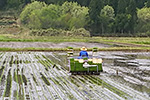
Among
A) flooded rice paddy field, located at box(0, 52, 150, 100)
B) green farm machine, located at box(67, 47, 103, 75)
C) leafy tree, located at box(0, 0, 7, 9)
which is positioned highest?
leafy tree, located at box(0, 0, 7, 9)

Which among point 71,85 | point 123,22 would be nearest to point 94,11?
point 123,22

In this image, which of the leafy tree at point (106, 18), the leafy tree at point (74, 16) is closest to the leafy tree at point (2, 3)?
the leafy tree at point (74, 16)

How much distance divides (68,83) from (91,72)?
2217 millimetres

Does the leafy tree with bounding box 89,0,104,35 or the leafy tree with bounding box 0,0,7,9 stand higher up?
the leafy tree with bounding box 0,0,7,9

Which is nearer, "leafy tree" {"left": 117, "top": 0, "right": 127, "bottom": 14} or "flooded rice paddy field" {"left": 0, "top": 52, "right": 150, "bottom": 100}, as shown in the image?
"flooded rice paddy field" {"left": 0, "top": 52, "right": 150, "bottom": 100}

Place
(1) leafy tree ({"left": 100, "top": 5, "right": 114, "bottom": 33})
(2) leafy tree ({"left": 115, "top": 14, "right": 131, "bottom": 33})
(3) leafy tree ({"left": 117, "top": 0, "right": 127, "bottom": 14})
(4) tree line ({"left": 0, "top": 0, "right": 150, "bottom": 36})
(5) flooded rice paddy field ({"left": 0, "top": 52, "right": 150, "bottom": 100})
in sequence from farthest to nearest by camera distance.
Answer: (3) leafy tree ({"left": 117, "top": 0, "right": 127, "bottom": 14}), (1) leafy tree ({"left": 100, "top": 5, "right": 114, "bottom": 33}), (4) tree line ({"left": 0, "top": 0, "right": 150, "bottom": 36}), (2) leafy tree ({"left": 115, "top": 14, "right": 131, "bottom": 33}), (5) flooded rice paddy field ({"left": 0, "top": 52, "right": 150, "bottom": 100})

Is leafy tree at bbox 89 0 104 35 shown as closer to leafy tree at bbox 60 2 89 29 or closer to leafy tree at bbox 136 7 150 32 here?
leafy tree at bbox 60 2 89 29

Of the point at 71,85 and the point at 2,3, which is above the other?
the point at 2,3

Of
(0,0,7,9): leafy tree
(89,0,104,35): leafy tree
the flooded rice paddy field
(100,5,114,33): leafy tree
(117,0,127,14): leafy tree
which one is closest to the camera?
the flooded rice paddy field

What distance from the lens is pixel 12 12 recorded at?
78188 mm

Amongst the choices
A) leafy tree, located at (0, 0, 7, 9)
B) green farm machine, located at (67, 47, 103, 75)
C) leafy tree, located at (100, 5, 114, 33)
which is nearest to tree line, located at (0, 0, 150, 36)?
leafy tree, located at (100, 5, 114, 33)

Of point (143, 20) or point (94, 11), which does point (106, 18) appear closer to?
point (94, 11)

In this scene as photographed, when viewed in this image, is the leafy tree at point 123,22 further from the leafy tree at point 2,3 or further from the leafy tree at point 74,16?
the leafy tree at point 2,3

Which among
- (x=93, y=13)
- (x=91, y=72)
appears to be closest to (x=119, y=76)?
(x=91, y=72)
